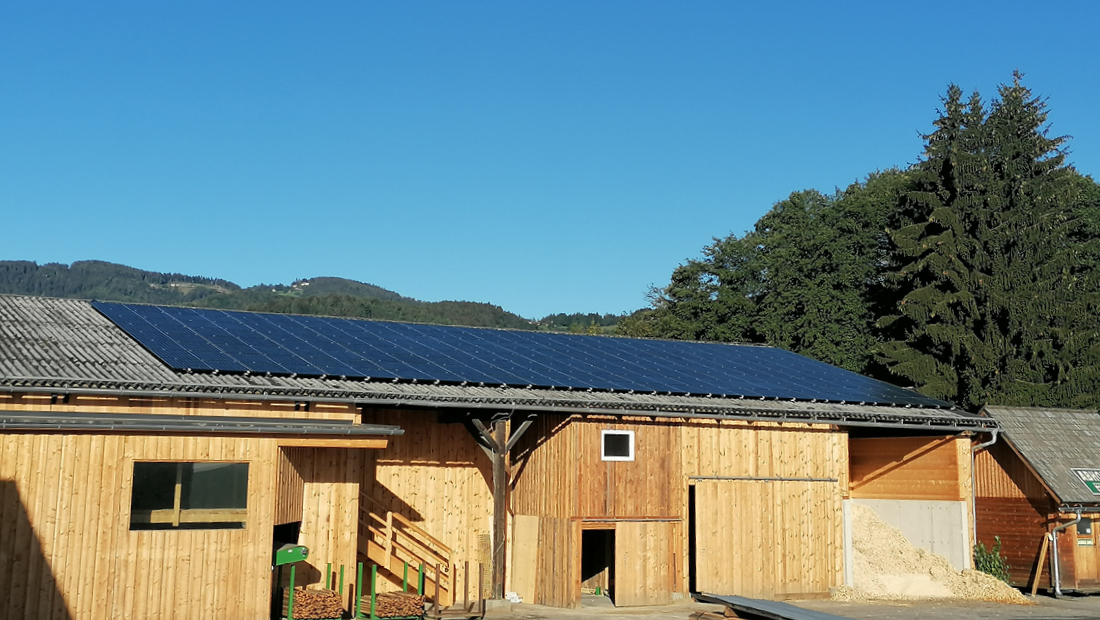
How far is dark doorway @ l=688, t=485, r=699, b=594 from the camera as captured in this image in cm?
2258

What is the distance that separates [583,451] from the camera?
21.3 m

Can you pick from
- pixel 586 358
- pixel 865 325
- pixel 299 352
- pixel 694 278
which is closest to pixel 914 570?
pixel 586 358

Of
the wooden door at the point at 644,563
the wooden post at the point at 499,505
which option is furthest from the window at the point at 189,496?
the wooden door at the point at 644,563

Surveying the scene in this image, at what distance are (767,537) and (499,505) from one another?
600 cm

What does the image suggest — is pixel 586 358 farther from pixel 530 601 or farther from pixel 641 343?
pixel 530 601

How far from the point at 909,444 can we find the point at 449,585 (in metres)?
12.3

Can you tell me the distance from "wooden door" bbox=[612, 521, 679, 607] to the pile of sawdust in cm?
445

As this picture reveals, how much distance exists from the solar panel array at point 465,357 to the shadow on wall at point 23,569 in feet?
12.4

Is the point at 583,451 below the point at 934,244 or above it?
below

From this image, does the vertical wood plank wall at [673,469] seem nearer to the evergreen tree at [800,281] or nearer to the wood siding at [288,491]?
the wood siding at [288,491]

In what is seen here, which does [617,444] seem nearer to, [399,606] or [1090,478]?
[399,606]

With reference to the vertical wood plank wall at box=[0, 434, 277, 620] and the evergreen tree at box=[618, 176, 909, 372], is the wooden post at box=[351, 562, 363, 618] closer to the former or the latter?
the vertical wood plank wall at box=[0, 434, 277, 620]

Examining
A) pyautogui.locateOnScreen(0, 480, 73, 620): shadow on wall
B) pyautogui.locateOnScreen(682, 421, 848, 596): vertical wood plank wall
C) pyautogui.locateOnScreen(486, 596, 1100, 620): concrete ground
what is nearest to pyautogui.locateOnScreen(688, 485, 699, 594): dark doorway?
pyautogui.locateOnScreen(682, 421, 848, 596): vertical wood plank wall

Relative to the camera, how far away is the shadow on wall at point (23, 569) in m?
15.5
